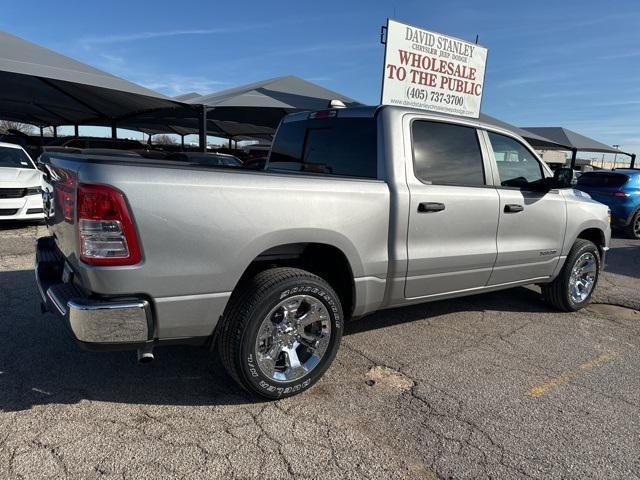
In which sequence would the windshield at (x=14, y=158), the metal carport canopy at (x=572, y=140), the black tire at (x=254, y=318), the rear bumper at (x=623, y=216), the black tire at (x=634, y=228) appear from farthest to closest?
the metal carport canopy at (x=572, y=140)
the black tire at (x=634, y=228)
the rear bumper at (x=623, y=216)
the windshield at (x=14, y=158)
the black tire at (x=254, y=318)

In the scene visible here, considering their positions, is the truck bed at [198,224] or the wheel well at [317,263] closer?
the truck bed at [198,224]

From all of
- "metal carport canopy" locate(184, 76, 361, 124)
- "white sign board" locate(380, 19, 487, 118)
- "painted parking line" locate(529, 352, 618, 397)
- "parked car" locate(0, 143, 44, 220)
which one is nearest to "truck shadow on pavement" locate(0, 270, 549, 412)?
"painted parking line" locate(529, 352, 618, 397)

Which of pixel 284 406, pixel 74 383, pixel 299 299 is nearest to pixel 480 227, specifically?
pixel 299 299

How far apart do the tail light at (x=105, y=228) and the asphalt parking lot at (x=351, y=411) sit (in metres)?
0.98

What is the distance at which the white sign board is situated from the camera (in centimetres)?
1000

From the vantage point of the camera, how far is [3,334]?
3734 mm

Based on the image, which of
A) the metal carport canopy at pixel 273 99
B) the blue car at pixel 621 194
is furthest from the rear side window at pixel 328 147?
the metal carport canopy at pixel 273 99

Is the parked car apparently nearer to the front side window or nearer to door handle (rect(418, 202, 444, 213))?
door handle (rect(418, 202, 444, 213))

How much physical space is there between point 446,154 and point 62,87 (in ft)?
56.9

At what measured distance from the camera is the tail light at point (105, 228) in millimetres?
2258

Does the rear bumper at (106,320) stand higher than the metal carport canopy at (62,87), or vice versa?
the metal carport canopy at (62,87)

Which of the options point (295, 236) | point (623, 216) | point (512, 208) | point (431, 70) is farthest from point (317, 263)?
point (623, 216)

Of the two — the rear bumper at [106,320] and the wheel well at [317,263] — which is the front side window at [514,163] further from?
the rear bumper at [106,320]

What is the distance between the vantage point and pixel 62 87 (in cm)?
1691
